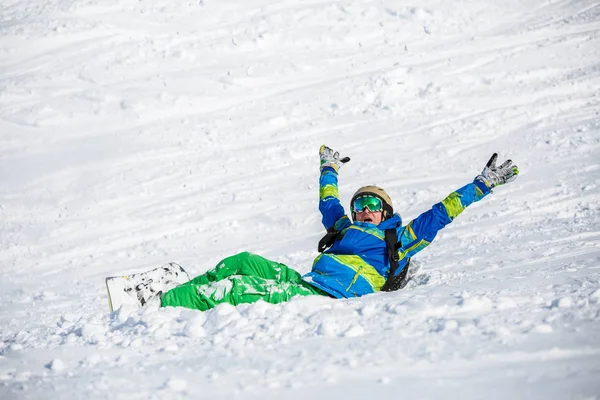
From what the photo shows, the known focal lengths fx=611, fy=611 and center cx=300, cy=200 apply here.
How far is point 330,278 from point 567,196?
403cm

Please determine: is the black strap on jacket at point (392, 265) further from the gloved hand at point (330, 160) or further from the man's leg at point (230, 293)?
the gloved hand at point (330, 160)

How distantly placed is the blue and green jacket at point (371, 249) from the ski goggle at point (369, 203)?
0.57 ft

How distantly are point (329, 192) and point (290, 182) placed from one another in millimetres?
3451

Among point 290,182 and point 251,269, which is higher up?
point 290,182

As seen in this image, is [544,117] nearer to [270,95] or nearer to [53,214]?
[270,95]

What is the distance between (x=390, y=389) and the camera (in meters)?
2.90

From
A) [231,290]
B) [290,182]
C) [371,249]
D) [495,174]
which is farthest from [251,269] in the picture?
[290,182]

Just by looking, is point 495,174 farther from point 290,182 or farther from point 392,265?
point 290,182

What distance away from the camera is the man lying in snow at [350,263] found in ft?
14.9

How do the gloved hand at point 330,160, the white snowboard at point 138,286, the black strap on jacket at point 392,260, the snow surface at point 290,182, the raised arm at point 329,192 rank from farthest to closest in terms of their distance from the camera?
the gloved hand at point 330,160
the raised arm at point 329,192
the black strap on jacket at point 392,260
the white snowboard at point 138,286
the snow surface at point 290,182

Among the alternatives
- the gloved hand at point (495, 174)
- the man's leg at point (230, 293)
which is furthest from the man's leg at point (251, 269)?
the gloved hand at point (495, 174)

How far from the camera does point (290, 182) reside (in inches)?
371

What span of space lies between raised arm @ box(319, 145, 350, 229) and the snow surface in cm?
96

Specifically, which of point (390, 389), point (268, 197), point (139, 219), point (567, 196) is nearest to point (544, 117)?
point (567, 196)
